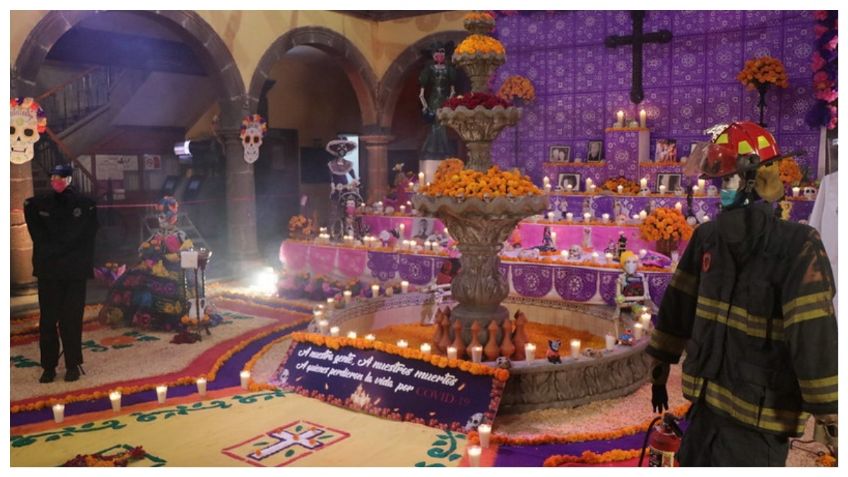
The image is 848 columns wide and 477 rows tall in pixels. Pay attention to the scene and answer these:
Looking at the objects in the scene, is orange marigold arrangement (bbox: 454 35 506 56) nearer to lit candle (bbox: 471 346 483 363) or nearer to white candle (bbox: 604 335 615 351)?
lit candle (bbox: 471 346 483 363)

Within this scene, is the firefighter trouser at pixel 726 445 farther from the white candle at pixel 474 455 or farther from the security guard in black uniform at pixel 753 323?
the white candle at pixel 474 455

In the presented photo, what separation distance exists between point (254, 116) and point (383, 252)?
3.97m

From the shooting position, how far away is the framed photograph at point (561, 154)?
504 inches

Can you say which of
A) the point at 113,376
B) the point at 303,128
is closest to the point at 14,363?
the point at 113,376

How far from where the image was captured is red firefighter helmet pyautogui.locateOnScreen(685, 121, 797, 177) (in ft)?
9.57

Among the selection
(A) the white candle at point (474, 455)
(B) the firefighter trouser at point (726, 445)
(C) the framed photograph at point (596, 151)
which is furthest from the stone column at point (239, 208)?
(B) the firefighter trouser at point (726, 445)

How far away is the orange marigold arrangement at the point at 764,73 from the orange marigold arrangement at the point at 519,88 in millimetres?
3511

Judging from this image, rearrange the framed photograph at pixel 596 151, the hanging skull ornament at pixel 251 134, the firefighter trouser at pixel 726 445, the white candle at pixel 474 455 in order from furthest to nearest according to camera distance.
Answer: the framed photograph at pixel 596 151 < the hanging skull ornament at pixel 251 134 < the white candle at pixel 474 455 < the firefighter trouser at pixel 726 445

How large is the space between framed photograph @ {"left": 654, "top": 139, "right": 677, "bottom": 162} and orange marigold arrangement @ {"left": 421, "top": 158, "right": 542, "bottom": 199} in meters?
6.50

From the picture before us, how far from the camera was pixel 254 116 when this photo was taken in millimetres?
12438

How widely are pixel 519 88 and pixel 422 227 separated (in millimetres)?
3312

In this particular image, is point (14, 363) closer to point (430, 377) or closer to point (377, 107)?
point (430, 377)

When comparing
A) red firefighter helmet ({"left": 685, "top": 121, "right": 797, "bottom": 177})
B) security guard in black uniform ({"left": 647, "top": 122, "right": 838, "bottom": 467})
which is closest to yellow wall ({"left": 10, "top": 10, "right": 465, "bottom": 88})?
red firefighter helmet ({"left": 685, "top": 121, "right": 797, "bottom": 177})

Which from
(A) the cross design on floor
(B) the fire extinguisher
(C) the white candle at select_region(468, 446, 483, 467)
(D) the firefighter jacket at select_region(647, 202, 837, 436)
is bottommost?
(A) the cross design on floor
